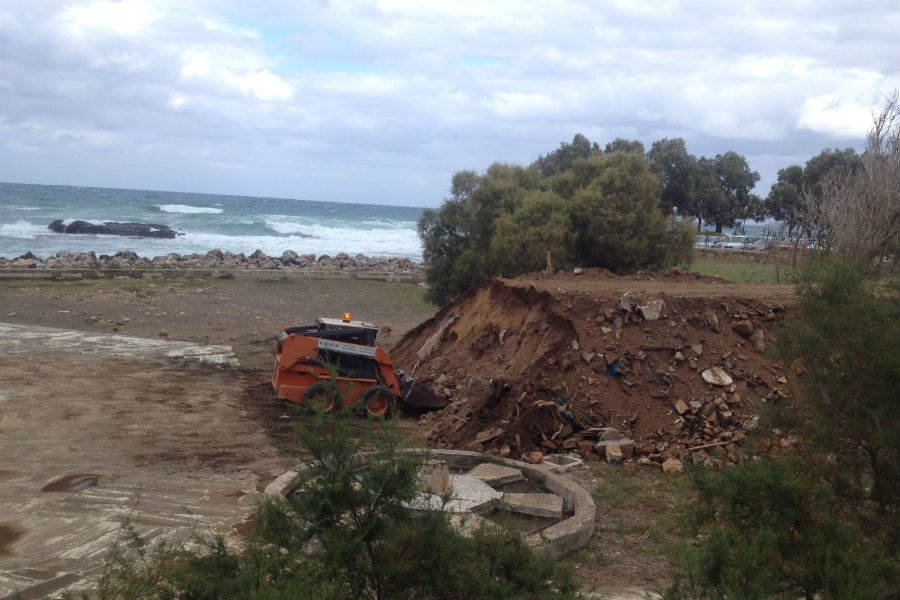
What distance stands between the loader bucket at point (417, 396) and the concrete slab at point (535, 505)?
4.62 meters

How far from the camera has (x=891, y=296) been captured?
4.83m

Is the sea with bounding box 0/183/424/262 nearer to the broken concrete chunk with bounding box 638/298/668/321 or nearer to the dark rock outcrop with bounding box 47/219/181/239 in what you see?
the dark rock outcrop with bounding box 47/219/181/239

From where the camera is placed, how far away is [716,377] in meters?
11.5

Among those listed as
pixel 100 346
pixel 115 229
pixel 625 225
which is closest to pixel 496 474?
pixel 625 225

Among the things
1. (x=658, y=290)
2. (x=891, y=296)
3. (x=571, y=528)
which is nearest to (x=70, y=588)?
(x=571, y=528)

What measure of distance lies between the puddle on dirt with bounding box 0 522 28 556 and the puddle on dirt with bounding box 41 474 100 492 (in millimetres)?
1060

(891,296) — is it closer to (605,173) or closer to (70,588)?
(70,588)

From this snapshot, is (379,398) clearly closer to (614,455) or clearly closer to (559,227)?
(614,455)

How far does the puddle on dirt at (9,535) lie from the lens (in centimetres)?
724

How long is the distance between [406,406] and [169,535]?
624cm

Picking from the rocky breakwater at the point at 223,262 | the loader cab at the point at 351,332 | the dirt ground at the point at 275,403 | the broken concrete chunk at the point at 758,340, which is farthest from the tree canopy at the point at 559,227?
the rocky breakwater at the point at 223,262

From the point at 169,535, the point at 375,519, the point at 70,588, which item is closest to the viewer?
the point at 375,519

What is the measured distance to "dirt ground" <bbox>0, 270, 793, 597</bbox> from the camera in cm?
858

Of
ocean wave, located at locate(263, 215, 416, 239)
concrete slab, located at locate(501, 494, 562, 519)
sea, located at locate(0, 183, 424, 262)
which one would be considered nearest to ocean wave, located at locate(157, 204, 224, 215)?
sea, located at locate(0, 183, 424, 262)
